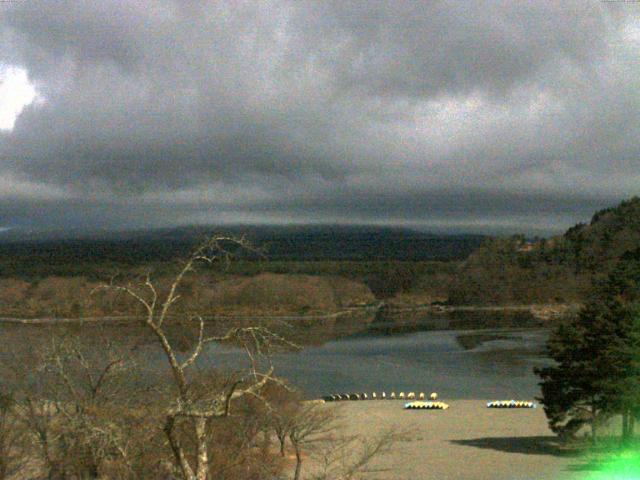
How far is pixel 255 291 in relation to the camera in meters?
108

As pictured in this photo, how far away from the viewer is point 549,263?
13625cm

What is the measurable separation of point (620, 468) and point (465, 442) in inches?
299

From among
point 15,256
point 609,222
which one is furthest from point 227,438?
point 609,222

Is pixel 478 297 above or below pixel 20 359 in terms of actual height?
below

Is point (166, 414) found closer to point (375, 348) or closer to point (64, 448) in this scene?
point (64, 448)

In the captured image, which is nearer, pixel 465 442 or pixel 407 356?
pixel 465 442

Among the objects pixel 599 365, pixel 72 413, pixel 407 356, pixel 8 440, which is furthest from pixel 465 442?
pixel 407 356

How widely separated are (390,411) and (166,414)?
30.0m

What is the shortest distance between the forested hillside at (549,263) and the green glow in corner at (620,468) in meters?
95.1

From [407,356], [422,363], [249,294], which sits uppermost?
[249,294]

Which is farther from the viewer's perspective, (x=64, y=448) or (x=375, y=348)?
(x=375, y=348)

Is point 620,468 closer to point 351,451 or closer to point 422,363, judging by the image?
point 351,451

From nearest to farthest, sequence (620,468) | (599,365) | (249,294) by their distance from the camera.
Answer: (620,468)
(599,365)
(249,294)

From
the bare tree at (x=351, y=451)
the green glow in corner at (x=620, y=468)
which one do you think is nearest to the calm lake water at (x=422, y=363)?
the bare tree at (x=351, y=451)
